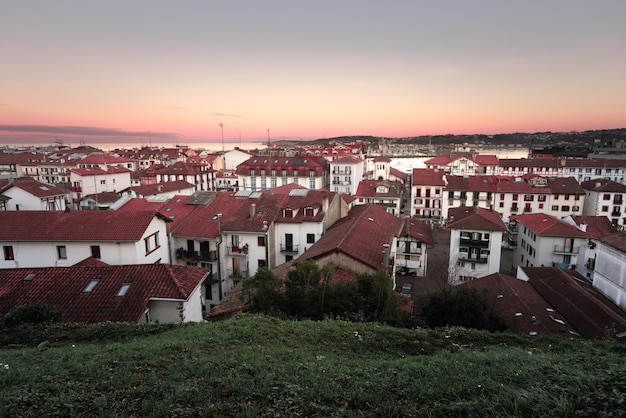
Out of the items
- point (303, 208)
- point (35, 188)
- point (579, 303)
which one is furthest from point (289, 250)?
point (35, 188)

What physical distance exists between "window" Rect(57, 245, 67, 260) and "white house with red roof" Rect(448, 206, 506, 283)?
32.3m

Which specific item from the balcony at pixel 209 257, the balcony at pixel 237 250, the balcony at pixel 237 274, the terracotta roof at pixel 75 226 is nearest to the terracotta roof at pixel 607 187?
the balcony at pixel 237 250

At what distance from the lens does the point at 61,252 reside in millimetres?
25469

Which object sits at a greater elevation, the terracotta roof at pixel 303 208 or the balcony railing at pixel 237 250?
the terracotta roof at pixel 303 208

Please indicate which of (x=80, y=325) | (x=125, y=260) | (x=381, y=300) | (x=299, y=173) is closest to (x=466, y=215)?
(x=381, y=300)

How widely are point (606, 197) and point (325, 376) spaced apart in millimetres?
68934

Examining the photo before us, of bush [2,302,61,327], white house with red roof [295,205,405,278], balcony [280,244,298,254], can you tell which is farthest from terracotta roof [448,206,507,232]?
bush [2,302,61,327]

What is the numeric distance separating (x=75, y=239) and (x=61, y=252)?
5.74ft

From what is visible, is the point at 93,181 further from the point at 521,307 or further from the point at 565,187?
the point at 565,187

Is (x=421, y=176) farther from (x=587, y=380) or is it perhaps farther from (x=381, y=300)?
(x=587, y=380)

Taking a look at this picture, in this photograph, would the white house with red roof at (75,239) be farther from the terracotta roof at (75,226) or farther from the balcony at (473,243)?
the balcony at (473,243)

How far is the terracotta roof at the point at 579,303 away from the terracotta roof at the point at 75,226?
1086 inches

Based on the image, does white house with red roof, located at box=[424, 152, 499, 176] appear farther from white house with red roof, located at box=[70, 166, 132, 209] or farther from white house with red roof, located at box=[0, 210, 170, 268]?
white house with red roof, located at box=[0, 210, 170, 268]

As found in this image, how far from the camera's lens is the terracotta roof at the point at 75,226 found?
25000 mm
